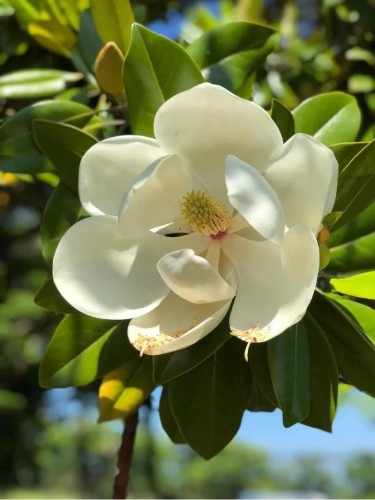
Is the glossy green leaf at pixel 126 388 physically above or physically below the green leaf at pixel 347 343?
below

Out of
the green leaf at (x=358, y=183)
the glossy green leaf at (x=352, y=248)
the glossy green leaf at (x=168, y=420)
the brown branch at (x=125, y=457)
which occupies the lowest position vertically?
the brown branch at (x=125, y=457)

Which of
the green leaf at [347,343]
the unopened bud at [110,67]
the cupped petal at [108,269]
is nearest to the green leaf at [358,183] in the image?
the green leaf at [347,343]

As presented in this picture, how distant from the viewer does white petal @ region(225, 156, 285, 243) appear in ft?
2.60

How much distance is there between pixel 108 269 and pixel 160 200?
0.11 m

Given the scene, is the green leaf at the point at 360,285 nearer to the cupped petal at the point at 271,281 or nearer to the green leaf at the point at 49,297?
the cupped petal at the point at 271,281

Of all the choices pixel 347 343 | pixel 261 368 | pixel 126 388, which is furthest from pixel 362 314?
pixel 126 388

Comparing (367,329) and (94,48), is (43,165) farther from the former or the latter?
(367,329)

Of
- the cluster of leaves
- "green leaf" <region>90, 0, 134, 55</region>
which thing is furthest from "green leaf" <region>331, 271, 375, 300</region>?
"green leaf" <region>90, 0, 134, 55</region>

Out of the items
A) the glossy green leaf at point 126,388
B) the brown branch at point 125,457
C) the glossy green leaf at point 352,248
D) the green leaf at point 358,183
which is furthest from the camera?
the brown branch at point 125,457

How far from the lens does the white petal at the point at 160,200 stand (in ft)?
2.96

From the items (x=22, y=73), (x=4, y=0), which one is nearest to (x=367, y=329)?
(x=22, y=73)

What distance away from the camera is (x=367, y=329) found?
0.97m

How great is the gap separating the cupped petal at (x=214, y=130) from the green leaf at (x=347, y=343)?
21 cm

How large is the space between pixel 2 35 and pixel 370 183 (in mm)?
1179
